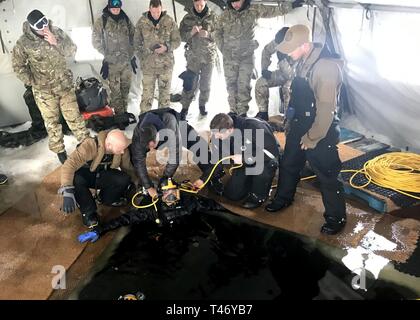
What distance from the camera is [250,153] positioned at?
155 inches

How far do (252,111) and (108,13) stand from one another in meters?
2.77

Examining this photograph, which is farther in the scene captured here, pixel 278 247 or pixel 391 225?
pixel 391 225

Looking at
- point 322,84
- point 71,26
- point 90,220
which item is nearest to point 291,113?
point 322,84

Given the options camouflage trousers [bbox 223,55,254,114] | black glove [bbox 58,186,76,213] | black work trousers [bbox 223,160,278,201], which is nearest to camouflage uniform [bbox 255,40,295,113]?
camouflage trousers [bbox 223,55,254,114]

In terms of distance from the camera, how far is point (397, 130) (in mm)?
5262

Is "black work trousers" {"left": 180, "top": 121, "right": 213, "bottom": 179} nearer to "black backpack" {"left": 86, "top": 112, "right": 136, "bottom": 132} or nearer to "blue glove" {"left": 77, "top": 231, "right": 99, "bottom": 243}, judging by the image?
"blue glove" {"left": 77, "top": 231, "right": 99, "bottom": 243}

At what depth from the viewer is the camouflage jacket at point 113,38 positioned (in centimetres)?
576

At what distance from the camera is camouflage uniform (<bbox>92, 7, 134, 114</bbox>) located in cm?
577

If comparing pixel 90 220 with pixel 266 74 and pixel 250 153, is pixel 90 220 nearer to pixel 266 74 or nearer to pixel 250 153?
pixel 250 153

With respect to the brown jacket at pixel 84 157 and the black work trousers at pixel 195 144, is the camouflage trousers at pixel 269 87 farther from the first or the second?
the brown jacket at pixel 84 157

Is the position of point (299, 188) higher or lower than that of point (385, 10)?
lower
